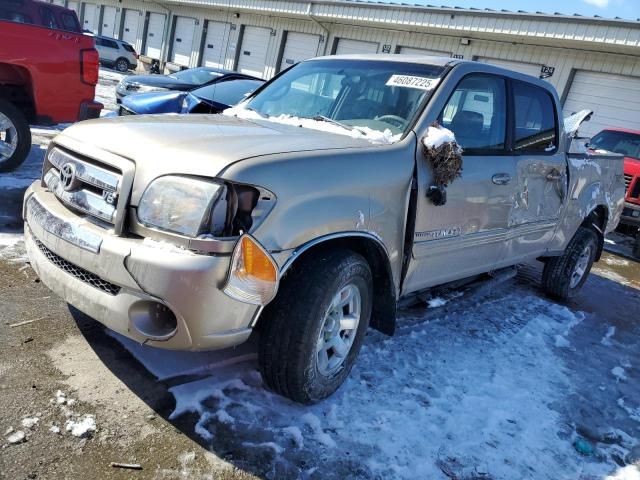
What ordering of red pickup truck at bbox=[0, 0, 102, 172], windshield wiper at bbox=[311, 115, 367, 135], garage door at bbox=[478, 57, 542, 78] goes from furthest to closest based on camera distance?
garage door at bbox=[478, 57, 542, 78] < red pickup truck at bbox=[0, 0, 102, 172] < windshield wiper at bbox=[311, 115, 367, 135]

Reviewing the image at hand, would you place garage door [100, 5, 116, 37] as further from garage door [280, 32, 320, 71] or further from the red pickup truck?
the red pickup truck

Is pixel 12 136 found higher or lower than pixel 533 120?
lower

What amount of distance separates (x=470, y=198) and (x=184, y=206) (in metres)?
1.88

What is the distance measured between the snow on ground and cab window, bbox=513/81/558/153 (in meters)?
1.58

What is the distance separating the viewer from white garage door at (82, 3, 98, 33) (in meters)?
32.2

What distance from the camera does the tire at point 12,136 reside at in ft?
17.7

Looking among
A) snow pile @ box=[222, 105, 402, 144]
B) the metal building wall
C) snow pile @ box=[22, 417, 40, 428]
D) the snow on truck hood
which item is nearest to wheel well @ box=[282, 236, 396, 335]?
the snow on truck hood

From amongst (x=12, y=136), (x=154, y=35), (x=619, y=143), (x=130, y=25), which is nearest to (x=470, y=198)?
(x=12, y=136)

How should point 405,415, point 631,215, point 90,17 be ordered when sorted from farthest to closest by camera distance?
point 90,17 → point 631,215 → point 405,415

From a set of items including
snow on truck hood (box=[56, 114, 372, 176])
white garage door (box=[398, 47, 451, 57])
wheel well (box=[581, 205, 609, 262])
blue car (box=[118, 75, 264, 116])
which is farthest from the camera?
white garage door (box=[398, 47, 451, 57])

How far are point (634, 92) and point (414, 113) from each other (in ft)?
41.1

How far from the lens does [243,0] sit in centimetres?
2091

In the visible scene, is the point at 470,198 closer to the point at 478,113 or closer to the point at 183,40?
the point at 478,113

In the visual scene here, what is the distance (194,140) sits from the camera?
2.38 metres
